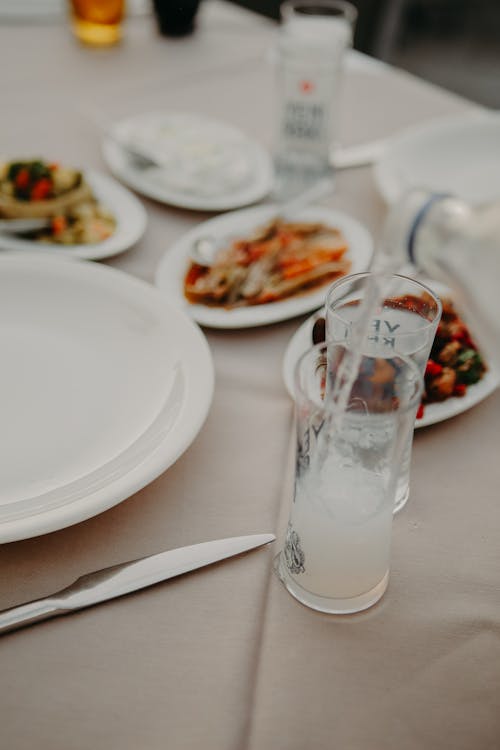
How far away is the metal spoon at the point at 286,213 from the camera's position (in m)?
0.93

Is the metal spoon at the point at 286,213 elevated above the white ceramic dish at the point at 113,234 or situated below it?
above

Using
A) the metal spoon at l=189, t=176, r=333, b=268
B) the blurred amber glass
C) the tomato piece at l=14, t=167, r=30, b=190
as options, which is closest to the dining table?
the metal spoon at l=189, t=176, r=333, b=268

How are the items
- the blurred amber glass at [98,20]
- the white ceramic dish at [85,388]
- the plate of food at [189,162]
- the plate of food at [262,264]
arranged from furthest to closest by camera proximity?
1. the blurred amber glass at [98,20]
2. the plate of food at [189,162]
3. the plate of food at [262,264]
4. the white ceramic dish at [85,388]

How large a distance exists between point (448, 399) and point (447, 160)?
576 mm

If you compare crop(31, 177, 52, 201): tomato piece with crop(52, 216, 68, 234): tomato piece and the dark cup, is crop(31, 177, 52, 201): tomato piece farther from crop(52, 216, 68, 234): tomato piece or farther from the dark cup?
the dark cup

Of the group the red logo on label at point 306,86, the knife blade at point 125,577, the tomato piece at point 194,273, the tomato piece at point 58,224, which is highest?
the red logo on label at point 306,86

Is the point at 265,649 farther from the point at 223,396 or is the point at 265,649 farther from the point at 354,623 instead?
the point at 223,396

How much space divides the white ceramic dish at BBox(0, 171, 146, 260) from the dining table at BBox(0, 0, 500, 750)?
0.20 m

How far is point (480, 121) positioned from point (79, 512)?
97 centimetres

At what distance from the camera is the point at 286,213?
1028 millimetres

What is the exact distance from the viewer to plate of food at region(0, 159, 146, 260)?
954 millimetres

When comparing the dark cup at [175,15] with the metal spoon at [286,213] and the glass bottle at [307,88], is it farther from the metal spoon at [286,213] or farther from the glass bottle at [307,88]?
the metal spoon at [286,213]

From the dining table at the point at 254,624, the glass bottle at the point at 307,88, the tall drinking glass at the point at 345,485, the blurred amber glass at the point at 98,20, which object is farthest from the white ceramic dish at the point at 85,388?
the blurred amber glass at the point at 98,20

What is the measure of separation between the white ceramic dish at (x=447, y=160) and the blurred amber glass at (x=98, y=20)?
0.74 m
